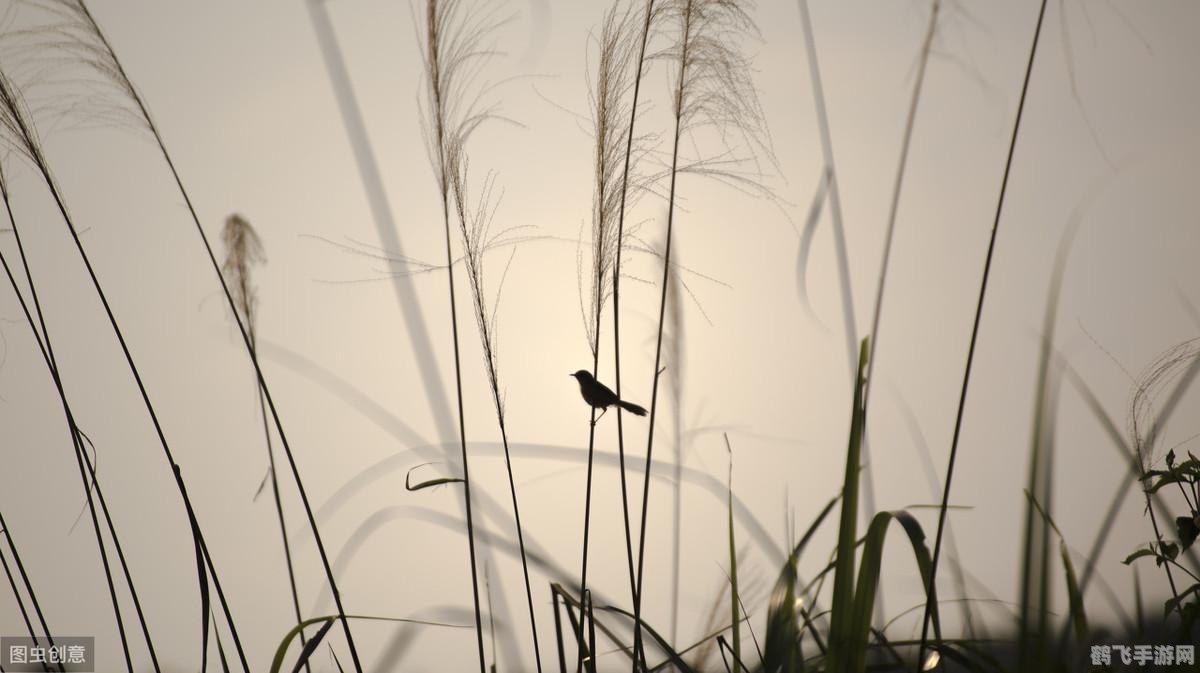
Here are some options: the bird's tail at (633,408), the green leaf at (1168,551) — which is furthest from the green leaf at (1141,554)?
the bird's tail at (633,408)

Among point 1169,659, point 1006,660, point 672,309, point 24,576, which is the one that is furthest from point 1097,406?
point 24,576

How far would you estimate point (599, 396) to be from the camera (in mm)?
1246

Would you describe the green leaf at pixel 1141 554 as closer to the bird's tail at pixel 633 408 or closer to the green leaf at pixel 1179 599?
the green leaf at pixel 1179 599

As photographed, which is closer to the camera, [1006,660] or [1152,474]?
[1006,660]

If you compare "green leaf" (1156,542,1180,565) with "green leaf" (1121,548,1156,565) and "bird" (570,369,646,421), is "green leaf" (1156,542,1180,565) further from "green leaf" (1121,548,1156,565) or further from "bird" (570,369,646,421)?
"bird" (570,369,646,421)

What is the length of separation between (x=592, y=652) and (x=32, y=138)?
1089 millimetres

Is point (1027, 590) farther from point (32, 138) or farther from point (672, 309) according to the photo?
point (32, 138)

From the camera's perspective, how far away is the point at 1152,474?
1111 mm

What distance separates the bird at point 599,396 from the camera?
47.3 inches

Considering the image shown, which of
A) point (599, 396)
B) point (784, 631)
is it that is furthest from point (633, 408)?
point (784, 631)

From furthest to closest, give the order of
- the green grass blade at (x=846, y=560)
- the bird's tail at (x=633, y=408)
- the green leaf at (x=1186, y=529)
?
the bird's tail at (x=633, y=408)
the green leaf at (x=1186, y=529)
the green grass blade at (x=846, y=560)
